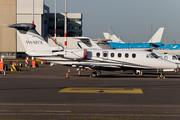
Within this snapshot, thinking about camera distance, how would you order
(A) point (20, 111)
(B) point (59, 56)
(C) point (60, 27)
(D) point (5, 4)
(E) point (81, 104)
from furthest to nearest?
1. (C) point (60, 27)
2. (D) point (5, 4)
3. (B) point (59, 56)
4. (E) point (81, 104)
5. (A) point (20, 111)

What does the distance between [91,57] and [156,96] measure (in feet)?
42.6

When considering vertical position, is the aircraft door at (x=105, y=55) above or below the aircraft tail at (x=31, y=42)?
below

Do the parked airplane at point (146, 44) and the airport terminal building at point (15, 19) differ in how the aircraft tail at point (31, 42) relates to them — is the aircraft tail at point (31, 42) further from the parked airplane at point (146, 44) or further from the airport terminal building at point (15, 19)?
the airport terminal building at point (15, 19)

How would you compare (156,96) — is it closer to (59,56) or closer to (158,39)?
(59,56)

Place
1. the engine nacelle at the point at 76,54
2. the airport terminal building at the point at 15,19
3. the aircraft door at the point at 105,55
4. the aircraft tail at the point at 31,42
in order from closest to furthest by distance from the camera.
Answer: the engine nacelle at the point at 76,54
the aircraft door at the point at 105,55
the aircraft tail at the point at 31,42
the airport terminal building at the point at 15,19

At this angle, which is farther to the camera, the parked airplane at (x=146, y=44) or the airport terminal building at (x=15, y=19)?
the airport terminal building at (x=15, y=19)

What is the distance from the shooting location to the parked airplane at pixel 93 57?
26.3 m

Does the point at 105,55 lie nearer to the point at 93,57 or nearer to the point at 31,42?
the point at 93,57

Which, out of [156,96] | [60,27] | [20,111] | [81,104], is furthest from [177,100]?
[60,27]

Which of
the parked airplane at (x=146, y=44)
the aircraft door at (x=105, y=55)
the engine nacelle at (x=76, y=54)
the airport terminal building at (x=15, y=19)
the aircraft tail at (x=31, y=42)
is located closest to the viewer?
the engine nacelle at (x=76, y=54)

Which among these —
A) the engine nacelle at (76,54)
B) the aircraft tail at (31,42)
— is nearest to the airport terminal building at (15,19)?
the aircraft tail at (31,42)

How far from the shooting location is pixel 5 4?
83625 millimetres

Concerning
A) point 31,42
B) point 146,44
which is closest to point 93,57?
point 31,42

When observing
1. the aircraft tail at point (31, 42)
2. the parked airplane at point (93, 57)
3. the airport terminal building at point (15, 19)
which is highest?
the airport terminal building at point (15, 19)
